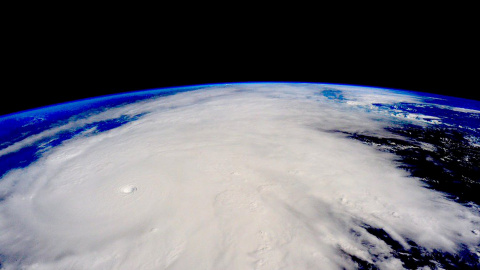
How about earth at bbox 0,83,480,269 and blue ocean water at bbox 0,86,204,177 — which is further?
blue ocean water at bbox 0,86,204,177

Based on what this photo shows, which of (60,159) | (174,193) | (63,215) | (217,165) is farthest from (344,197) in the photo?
(60,159)

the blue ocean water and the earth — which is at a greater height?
the earth

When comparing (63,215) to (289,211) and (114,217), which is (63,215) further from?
(289,211)

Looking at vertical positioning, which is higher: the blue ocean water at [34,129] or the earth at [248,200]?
the earth at [248,200]

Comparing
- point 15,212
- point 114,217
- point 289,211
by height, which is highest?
point 289,211

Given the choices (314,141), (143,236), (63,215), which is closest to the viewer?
(143,236)

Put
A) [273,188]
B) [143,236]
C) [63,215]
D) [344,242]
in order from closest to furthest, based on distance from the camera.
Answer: [344,242]
[143,236]
[63,215]
[273,188]

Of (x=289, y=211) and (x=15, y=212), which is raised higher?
(x=289, y=211)

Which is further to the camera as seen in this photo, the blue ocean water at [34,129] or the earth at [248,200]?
the blue ocean water at [34,129]
